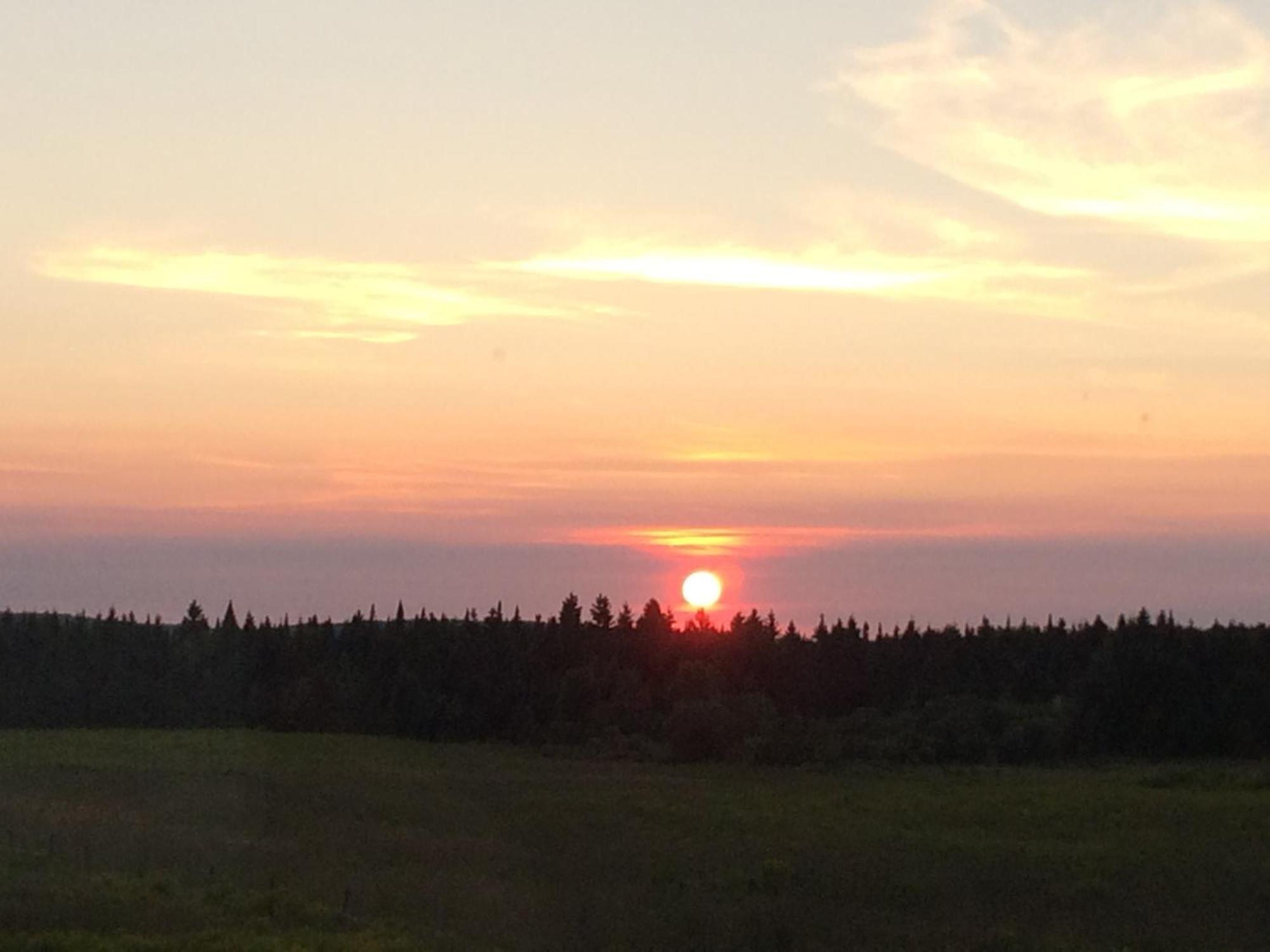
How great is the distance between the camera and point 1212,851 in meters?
37.1

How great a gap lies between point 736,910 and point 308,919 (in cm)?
833

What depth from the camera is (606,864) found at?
3422cm

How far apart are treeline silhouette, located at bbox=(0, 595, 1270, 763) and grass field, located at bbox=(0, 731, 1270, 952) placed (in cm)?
3018

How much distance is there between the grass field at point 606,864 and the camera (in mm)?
24125

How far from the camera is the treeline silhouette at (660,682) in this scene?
8750 centimetres

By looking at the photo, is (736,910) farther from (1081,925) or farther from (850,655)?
(850,655)

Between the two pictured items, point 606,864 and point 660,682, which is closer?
point 606,864

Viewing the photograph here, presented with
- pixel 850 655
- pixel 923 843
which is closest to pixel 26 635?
pixel 850 655

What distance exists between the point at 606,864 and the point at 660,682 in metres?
75.9

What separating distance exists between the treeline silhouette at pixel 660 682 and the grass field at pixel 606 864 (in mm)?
30184

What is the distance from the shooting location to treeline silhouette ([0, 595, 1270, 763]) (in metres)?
87.5

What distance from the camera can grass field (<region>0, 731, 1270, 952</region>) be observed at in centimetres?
2412

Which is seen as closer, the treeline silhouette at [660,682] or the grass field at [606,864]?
the grass field at [606,864]

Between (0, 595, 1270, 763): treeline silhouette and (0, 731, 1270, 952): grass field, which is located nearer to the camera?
(0, 731, 1270, 952): grass field
